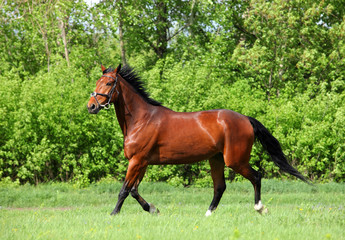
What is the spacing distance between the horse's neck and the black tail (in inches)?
76.7

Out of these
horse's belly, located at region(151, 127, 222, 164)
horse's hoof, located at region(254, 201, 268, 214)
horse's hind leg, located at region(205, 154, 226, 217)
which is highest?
horse's belly, located at region(151, 127, 222, 164)

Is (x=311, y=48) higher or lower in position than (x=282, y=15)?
lower

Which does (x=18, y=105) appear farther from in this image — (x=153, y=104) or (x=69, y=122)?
(x=153, y=104)

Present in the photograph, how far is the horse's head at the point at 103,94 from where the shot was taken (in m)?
7.03

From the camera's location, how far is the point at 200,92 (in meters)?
14.1

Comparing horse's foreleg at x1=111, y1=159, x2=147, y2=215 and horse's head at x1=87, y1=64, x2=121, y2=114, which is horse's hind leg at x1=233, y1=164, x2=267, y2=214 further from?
horse's head at x1=87, y1=64, x2=121, y2=114

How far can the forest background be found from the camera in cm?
1302

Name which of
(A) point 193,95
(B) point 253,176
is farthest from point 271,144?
(A) point 193,95

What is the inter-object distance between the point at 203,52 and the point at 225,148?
1261 centimetres

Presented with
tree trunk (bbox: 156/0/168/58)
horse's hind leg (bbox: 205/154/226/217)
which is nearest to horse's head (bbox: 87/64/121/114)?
horse's hind leg (bbox: 205/154/226/217)

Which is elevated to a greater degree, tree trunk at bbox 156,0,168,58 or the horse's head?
tree trunk at bbox 156,0,168,58

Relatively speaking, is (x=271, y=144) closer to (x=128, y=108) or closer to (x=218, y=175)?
(x=218, y=175)

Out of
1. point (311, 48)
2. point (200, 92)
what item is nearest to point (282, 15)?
point (311, 48)

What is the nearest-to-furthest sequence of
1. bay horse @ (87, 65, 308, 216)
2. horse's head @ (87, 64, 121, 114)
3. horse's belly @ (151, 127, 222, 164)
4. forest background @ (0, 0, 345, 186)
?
horse's head @ (87, 64, 121, 114)
bay horse @ (87, 65, 308, 216)
horse's belly @ (151, 127, 222, 164)
forest background @ (0, 0, 345, 186)
